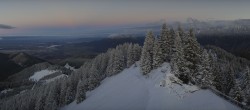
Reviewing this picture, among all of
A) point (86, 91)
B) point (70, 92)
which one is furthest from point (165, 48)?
point (70, 92)

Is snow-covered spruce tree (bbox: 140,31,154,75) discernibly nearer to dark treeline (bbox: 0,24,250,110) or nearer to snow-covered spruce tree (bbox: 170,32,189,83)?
dark treeline (bbox: 0,24,250,110)

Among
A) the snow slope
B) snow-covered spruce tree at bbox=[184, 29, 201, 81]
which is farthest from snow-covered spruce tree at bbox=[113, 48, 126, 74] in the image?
snow-covered spruce tree at bbox=[184, 29, 201, 81]

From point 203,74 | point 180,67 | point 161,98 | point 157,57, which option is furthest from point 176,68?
point 157,57

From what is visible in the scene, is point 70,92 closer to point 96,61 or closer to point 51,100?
point 51,100

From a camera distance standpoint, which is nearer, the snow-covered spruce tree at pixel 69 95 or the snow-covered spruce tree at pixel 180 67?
the snow-covered spruce tree at pixel 180 67

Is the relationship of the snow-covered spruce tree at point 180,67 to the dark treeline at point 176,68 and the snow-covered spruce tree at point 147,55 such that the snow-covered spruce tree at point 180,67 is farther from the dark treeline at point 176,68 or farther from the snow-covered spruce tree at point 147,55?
the snow-covered spruce tree at point 147,55

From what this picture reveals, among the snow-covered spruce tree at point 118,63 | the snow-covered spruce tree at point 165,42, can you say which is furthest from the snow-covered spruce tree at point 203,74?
the snow-covered spruce tree at point 118,63
